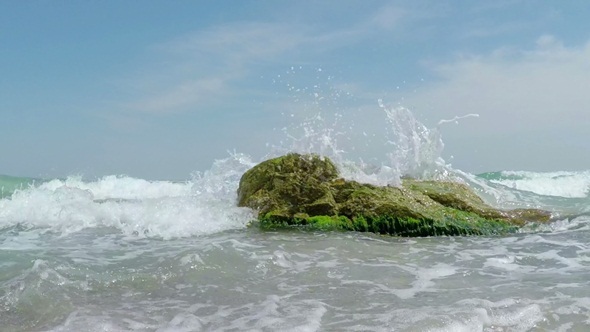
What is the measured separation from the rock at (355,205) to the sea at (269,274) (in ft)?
0.97

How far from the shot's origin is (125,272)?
5359mm

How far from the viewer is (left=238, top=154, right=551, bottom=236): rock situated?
7.49m

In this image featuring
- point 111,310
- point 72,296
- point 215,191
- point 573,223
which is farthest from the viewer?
point 215,191

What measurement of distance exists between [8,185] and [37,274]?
20087mm

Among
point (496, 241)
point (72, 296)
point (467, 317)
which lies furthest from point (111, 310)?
point (496, 241)

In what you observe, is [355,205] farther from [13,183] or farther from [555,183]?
[555,183]

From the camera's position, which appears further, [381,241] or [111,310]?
[381,241]

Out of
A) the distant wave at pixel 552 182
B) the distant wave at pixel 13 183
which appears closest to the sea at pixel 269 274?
the distant wave at pixel 13 183

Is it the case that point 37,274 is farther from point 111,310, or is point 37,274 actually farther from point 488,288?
point 488,288

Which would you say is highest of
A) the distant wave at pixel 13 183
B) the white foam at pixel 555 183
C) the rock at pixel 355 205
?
the distant wave at pixel 13 183

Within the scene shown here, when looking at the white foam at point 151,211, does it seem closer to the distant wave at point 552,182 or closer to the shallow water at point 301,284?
the shallow water at point 301,284

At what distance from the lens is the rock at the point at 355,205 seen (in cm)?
749

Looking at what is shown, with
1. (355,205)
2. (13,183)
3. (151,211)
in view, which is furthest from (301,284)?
(13,183)

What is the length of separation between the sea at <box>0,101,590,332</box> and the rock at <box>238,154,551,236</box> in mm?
295
